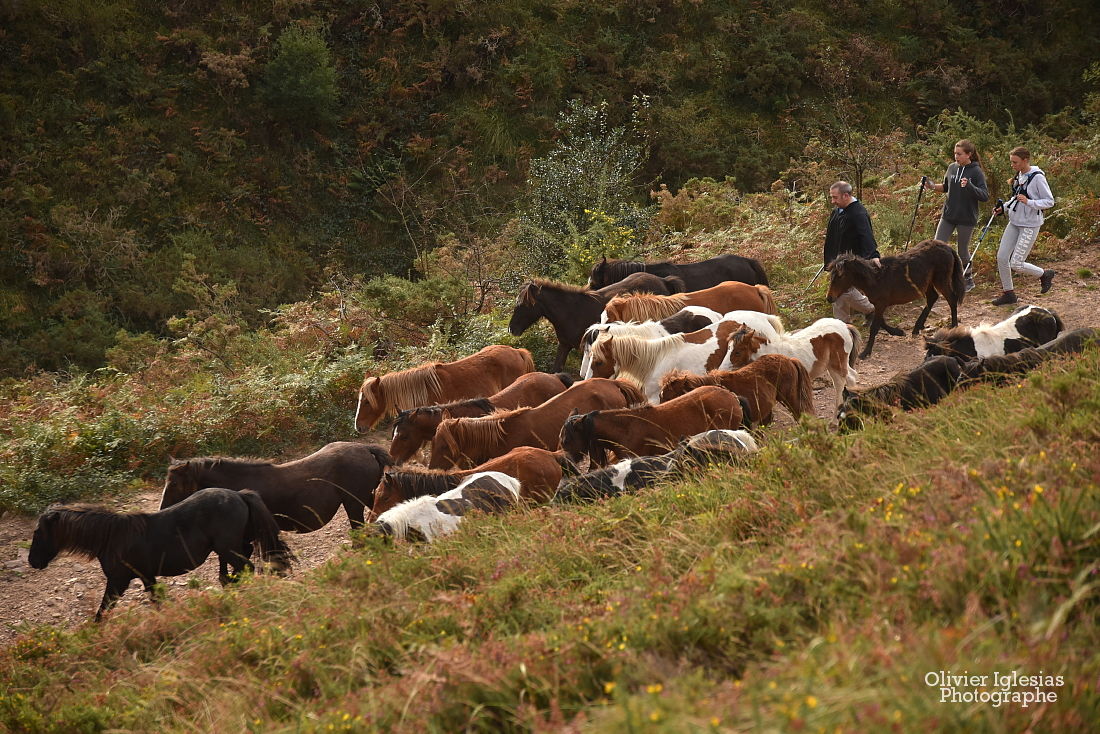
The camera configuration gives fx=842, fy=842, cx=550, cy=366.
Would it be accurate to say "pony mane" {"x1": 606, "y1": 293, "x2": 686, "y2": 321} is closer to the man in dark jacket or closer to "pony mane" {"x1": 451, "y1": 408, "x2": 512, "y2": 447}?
the man in dark jacket

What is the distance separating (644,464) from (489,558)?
1674 millimetres

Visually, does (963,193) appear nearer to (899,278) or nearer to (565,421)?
(899,278)

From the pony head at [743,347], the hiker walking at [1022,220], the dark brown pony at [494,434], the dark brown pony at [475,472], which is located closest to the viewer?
the dark brown pony at [475,472]

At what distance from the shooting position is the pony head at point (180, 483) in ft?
23.8

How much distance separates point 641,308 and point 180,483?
563 cm

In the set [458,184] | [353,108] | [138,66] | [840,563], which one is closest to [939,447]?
[840,563]

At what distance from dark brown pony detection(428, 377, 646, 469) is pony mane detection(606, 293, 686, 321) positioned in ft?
8.64

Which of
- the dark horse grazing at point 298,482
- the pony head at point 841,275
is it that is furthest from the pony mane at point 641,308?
the dark horse grazing at point 298,482

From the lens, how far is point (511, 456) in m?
6.99

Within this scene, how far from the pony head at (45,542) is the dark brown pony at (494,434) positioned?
306 cm

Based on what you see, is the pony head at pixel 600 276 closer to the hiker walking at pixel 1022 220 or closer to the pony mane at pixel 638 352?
the pony mane at pixel 638 352

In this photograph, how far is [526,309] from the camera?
1118 cm

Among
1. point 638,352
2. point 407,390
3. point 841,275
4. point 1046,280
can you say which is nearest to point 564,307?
point 638,352

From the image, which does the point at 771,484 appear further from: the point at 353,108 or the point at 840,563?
the point at 353,108
